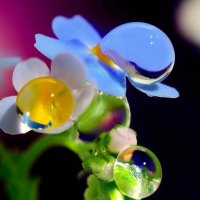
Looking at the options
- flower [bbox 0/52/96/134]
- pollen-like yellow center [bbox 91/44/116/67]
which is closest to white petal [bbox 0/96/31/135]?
flower [bbox 0/52/96/134]

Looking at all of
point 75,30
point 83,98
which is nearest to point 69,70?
point 83,98

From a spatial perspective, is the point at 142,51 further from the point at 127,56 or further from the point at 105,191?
the point at 105,191

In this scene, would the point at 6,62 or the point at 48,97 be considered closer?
the point at 48,97

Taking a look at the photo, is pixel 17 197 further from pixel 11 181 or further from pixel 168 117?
pixel 168 117

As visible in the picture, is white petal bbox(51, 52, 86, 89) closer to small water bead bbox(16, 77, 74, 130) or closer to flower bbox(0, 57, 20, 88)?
small water bead bbox(16, 77, 74, 130)

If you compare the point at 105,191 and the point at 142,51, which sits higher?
the point at 142,51

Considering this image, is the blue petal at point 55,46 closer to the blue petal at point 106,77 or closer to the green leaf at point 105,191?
the blue petal at point 106,77

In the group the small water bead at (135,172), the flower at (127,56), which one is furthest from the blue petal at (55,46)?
the small water bead at (135,172)
